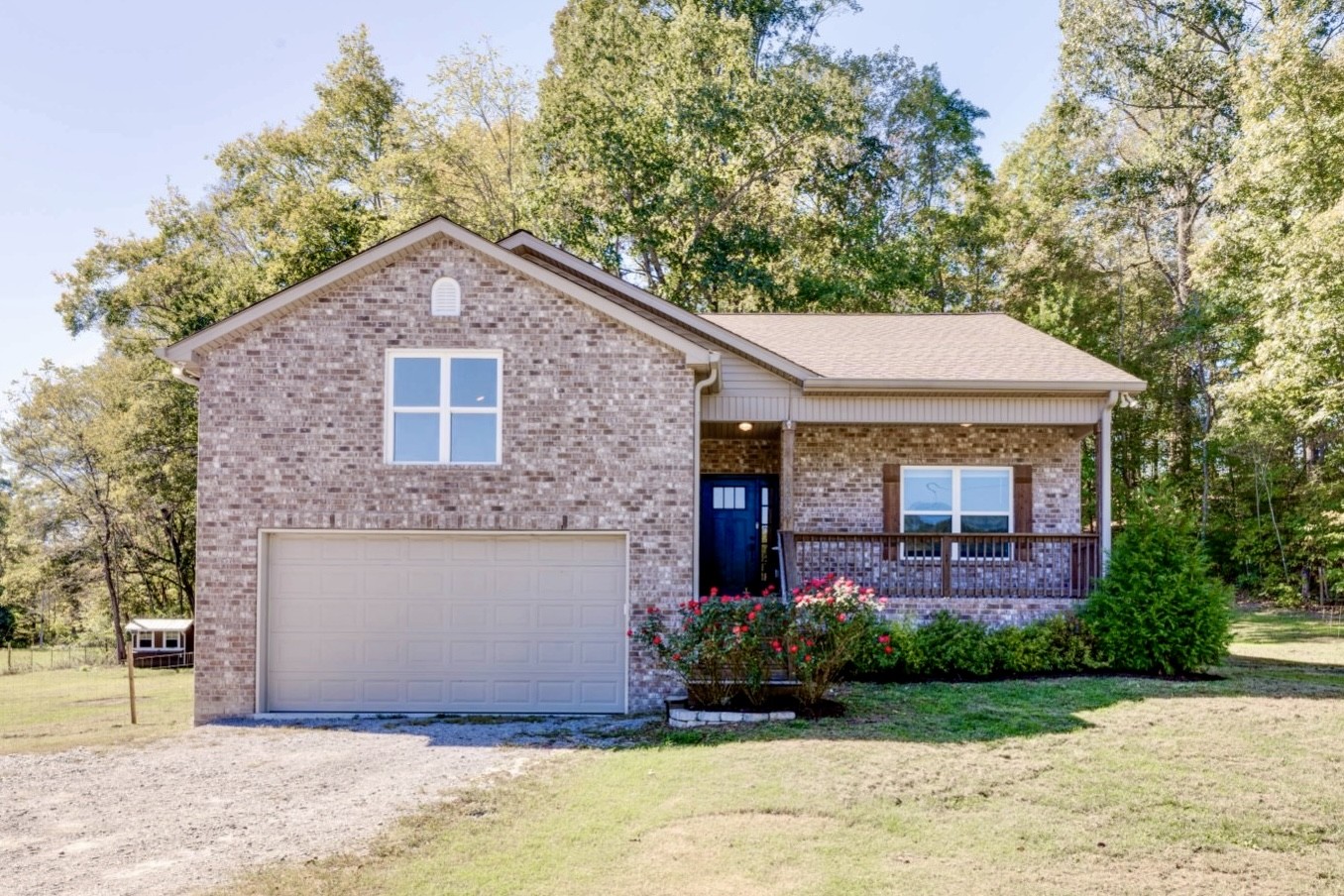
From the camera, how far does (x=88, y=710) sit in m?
14.6

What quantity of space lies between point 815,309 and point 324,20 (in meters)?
17.5

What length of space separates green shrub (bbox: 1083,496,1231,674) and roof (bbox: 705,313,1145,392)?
7.14 ft

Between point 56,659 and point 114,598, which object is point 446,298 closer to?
point 114,598

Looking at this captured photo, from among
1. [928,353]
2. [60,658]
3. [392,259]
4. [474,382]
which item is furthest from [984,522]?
[60,658]

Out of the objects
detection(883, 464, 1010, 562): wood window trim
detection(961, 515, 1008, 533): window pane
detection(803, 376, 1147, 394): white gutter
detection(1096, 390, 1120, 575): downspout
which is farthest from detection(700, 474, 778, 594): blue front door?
detection(1096, 390, 1120, 575): downspout

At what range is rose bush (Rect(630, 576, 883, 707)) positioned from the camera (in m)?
10.5

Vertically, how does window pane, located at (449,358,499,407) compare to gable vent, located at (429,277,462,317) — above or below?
below

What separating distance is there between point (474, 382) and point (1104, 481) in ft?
28.3

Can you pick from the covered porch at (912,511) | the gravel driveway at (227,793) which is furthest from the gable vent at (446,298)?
the gravel driveway at (227,793)

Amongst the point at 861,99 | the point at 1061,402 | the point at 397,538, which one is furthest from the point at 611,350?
the point at 861,99

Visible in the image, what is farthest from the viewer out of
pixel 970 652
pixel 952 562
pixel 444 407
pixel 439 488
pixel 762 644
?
pixel 952 562

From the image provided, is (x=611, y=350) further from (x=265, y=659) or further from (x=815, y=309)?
(x=815, y=309)

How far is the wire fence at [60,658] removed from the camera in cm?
2638

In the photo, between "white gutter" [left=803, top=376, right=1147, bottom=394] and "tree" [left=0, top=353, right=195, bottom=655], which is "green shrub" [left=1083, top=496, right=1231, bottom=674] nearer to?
"white gutter" [left=803, top=376, right=1147, bottom=394]
